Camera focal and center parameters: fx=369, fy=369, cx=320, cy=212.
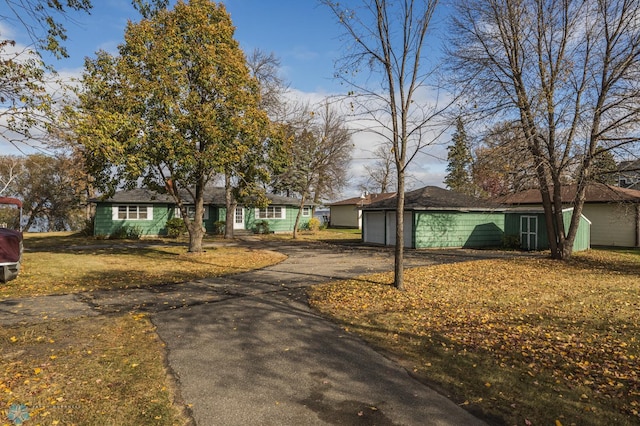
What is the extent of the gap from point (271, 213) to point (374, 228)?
42.9ft

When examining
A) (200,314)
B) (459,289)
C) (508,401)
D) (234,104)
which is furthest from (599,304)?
(234,104)

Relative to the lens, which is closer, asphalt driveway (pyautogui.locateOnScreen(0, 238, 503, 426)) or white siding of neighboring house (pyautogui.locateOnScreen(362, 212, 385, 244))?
asphalt driveway (pyautogui.locateOnScreen(0, 238, 503, 426))

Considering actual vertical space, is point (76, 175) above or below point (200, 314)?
above

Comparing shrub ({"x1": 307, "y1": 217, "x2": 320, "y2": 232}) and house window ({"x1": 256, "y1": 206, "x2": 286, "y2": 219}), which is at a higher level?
house window ({"x1": 256, "y1": 206, "x2": 286, "y2": 219})

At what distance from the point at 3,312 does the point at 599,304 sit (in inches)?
485

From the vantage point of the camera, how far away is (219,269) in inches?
517

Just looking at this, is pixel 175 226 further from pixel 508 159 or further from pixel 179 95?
pixel 508 159

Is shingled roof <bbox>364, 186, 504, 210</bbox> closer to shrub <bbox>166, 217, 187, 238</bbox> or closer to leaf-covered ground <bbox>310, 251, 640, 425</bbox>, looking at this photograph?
leaf-covered ground <bbox>310, 251, 640, 425</bbox>

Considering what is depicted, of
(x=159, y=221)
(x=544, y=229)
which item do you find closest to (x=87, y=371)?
(x=544, y=229)

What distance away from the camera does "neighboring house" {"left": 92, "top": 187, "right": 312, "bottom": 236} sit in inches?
1059

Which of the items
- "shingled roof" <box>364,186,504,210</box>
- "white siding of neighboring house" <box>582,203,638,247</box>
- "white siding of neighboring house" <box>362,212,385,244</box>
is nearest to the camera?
"white siding of neighboring house" <box>582,203,638,247</box>

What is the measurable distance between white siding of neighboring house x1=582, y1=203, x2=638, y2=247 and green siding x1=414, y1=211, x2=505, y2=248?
17.5ft

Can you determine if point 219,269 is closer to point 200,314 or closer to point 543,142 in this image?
point 200,314

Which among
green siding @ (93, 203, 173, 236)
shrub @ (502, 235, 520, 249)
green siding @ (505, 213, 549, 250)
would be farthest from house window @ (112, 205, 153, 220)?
green siding @ (505, 213, 549, 250)
